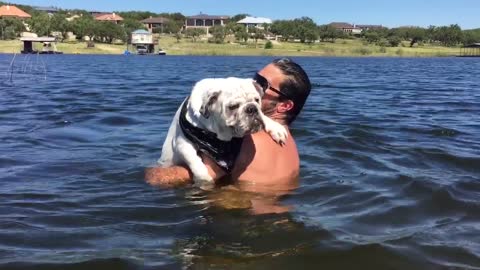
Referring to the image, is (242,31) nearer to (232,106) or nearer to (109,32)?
(109,32)

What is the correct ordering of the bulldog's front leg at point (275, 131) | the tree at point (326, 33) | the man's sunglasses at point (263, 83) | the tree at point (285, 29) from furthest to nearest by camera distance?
the tree at point (326, 33)
the tree at point (285, 29)
the man's sunglasses at point (263, 83)
the bulldog's front leg at point (275, 131)

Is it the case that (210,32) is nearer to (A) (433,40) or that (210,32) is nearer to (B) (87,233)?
(A) (433,40)

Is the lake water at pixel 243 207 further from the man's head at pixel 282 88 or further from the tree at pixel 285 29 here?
the tree at pixel 285 29

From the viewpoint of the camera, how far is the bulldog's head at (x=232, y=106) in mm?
5293

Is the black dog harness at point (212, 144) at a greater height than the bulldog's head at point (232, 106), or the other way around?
the bulldog's head at point (232, 106)

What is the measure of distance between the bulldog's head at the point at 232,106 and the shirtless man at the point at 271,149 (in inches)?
19.2

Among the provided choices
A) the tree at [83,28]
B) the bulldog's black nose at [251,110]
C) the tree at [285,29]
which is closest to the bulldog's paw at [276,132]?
the bulldog's black nose at [251,110]

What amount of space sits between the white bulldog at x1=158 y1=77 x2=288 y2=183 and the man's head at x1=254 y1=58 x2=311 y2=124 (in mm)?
522

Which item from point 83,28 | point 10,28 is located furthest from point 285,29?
point 10,28

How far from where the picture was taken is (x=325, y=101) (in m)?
18.2

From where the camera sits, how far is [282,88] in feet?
20.9

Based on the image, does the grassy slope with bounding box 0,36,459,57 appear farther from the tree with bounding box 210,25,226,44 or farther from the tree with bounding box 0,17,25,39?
the tree with bounding box 210,25,226,44

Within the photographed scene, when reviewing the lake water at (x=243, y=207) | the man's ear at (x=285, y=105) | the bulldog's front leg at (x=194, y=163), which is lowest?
the lake water at (x=243, y=207)

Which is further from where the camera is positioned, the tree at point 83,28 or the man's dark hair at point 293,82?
the tree at point 83,28
